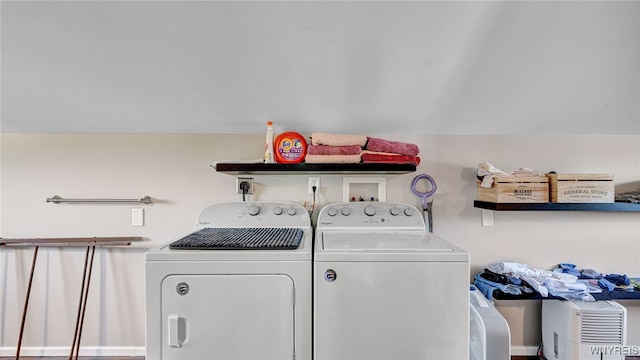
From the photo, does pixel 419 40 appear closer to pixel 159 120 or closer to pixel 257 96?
pixel 257 96

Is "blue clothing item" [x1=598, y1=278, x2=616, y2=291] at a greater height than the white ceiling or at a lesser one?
lesser

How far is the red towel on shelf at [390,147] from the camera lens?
5.76ft

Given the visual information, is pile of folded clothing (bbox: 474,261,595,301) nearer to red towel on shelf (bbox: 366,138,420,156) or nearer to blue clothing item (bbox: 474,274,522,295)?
blue clothing item (bbox: 474,274,522,295)

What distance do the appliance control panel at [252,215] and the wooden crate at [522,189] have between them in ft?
3.82

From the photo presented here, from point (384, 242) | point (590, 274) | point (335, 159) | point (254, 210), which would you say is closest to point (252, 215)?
point (254, 210)

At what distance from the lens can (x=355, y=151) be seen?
1.75 metres

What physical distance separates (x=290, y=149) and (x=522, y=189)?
140cm

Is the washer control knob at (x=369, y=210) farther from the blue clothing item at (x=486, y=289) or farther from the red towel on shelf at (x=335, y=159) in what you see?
the blue clothing item at (x=486, y=289)

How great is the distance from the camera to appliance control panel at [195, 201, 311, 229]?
1843mm

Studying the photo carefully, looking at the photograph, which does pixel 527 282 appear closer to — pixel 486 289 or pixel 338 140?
pixel 486 289

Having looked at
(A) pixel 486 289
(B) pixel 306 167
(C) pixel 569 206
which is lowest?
(A) pixel 486 289

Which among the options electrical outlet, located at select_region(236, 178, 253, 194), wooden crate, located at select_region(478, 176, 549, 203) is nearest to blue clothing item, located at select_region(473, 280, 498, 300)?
wooden crate, located at select_region(478, 176, 549, 203)

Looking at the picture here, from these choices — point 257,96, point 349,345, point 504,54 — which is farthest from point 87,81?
point 504,54

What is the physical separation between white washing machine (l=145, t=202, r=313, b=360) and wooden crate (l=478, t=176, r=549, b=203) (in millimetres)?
1285
